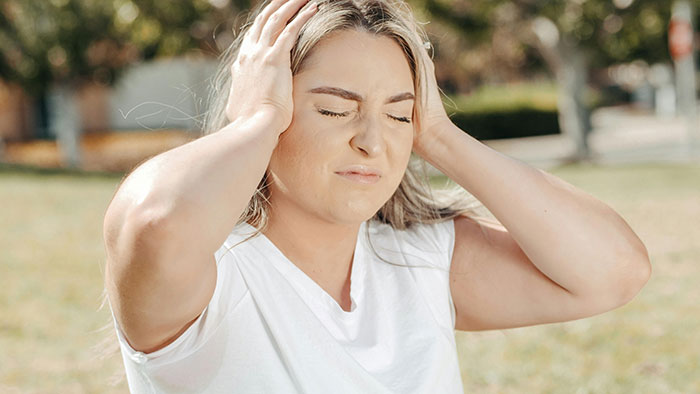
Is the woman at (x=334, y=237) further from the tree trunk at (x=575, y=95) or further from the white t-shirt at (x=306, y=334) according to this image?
the tree trunk at (x=575, y=95)

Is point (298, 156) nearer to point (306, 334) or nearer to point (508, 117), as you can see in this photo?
point (306, 334)

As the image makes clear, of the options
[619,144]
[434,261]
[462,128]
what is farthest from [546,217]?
[619,144]

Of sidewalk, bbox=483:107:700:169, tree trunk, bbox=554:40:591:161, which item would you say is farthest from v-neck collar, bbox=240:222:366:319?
tree trunk, bbox=554:40:591:161

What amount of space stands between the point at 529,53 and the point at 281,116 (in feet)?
120

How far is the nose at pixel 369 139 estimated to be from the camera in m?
1.67

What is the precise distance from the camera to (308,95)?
5.54 feet

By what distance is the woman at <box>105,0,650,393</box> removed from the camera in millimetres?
1423

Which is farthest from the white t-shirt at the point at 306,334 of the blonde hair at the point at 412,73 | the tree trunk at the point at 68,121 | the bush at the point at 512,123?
the bush at the point at 512,123

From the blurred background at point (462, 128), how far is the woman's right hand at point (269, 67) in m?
0.33

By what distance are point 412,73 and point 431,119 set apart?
15 centimetres

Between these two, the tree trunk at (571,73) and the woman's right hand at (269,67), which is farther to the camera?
the tree trunk at (571,73)

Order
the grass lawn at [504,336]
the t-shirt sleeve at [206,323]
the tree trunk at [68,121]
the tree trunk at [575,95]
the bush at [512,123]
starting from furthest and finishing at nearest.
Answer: the bush at [512,123], the tree trunk at [68,121], the tree trunk at [575,95], the grass lawn at [504,336], the t-shirt sleeve at [206,323]

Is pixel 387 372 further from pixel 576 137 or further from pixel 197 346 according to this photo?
pixel 576 137

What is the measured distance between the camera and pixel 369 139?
1.67 meters
